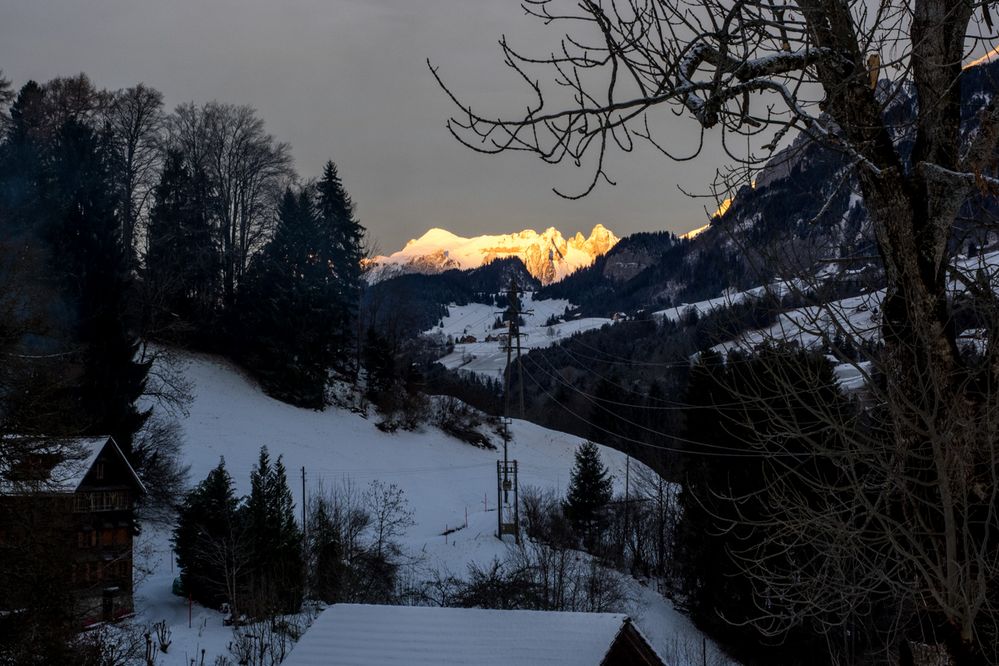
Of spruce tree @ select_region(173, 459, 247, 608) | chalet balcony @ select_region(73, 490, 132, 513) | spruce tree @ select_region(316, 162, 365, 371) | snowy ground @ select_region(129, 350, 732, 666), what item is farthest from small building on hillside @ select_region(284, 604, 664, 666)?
spruce tree @ select_region(316, 162, 365, 371)

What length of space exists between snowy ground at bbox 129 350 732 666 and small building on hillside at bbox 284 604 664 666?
8.47 m

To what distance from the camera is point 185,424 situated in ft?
110

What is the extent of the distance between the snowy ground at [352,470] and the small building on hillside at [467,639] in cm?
847

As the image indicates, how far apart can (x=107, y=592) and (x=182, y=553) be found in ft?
9.68

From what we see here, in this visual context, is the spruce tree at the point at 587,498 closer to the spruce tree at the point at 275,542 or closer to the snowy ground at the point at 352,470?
the snowy ground at the point at 352,470

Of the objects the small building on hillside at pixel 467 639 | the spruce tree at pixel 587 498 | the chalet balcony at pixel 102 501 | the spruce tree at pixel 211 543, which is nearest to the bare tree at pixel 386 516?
the spruce tree at pixel 211 543

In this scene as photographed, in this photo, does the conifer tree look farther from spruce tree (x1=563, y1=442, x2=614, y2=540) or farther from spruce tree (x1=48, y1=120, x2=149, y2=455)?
spruce tree (x1=563, y1=442, x2=614, y2=540)

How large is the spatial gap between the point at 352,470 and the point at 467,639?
2345cm

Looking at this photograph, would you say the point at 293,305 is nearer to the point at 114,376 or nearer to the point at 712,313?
the point at 114,376

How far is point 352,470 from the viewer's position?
34625mm

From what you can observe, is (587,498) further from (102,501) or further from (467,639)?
(467,639)

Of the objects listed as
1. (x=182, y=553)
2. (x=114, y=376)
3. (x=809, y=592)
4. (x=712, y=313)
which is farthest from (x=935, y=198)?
(x=114, y=376)

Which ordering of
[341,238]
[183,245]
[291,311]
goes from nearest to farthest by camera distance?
[183,245] → [291,311] → [341,238]

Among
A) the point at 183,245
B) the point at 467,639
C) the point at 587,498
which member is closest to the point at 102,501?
the point at 467,639
